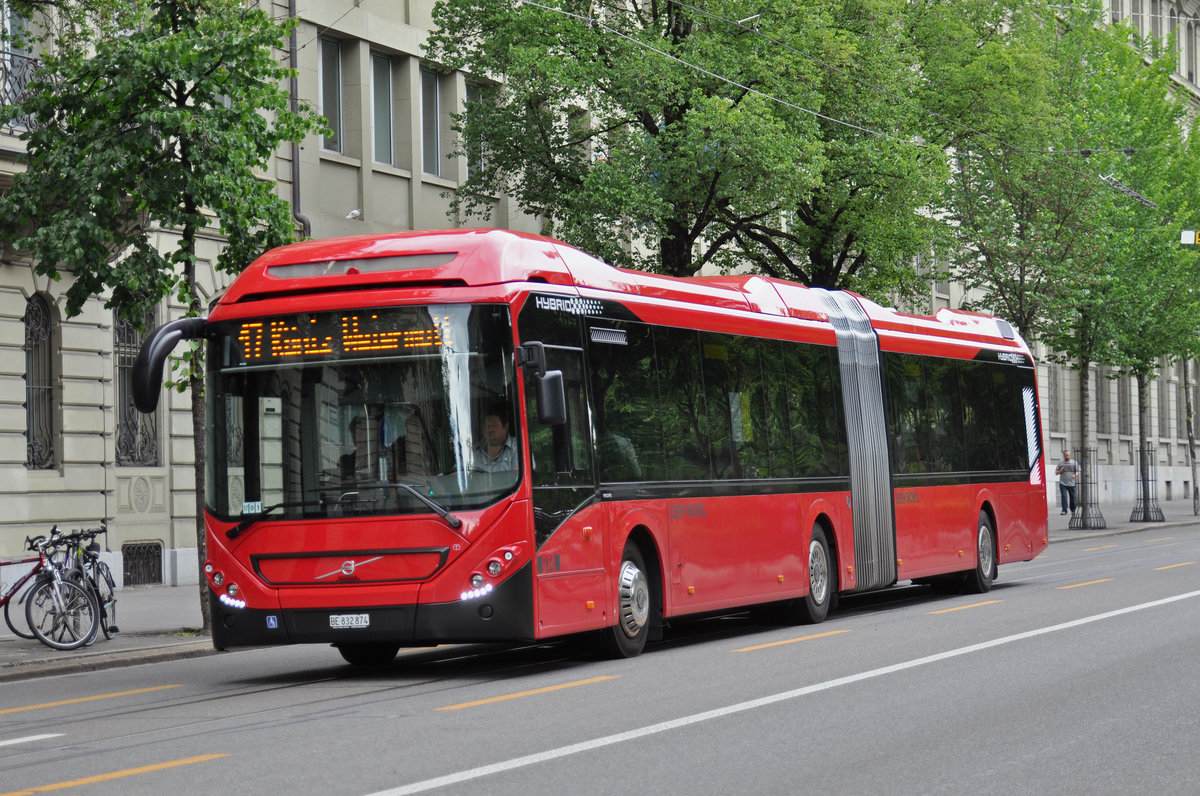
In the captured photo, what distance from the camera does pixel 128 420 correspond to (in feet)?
78.9

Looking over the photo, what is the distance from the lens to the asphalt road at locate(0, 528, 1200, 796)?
7.64m

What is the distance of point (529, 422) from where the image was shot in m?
12.0

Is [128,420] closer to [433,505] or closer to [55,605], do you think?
[55,605]

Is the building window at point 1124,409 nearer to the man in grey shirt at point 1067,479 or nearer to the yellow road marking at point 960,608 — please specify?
the man in grey shirt at point 1067,479

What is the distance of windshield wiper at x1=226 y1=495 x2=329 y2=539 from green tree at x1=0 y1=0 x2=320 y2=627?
459cm

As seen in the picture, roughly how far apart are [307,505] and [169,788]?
15.1 ft

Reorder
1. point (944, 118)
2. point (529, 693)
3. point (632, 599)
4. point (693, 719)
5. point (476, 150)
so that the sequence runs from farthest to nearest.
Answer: point (944, 118), point (476, 150), point (632, 599), point (529, 693), point (693, 719)

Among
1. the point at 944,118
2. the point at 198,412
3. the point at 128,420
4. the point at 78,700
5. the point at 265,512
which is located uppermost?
the point at 944,118

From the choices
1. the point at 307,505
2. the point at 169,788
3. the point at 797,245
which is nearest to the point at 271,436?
the point at 307,505

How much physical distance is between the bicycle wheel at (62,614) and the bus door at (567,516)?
5676mm

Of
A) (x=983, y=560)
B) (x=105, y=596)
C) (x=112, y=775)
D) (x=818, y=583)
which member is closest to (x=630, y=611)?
(x=818, y=583)

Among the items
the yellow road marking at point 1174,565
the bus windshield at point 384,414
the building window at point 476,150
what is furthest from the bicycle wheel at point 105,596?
the yellow road marking at point 1174,565

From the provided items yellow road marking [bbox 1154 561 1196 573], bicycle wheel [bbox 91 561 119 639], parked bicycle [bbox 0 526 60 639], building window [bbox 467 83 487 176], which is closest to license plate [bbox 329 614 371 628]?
parked bicycle [bbox 0 526 60 639]

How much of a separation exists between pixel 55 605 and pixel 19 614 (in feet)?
2.23
